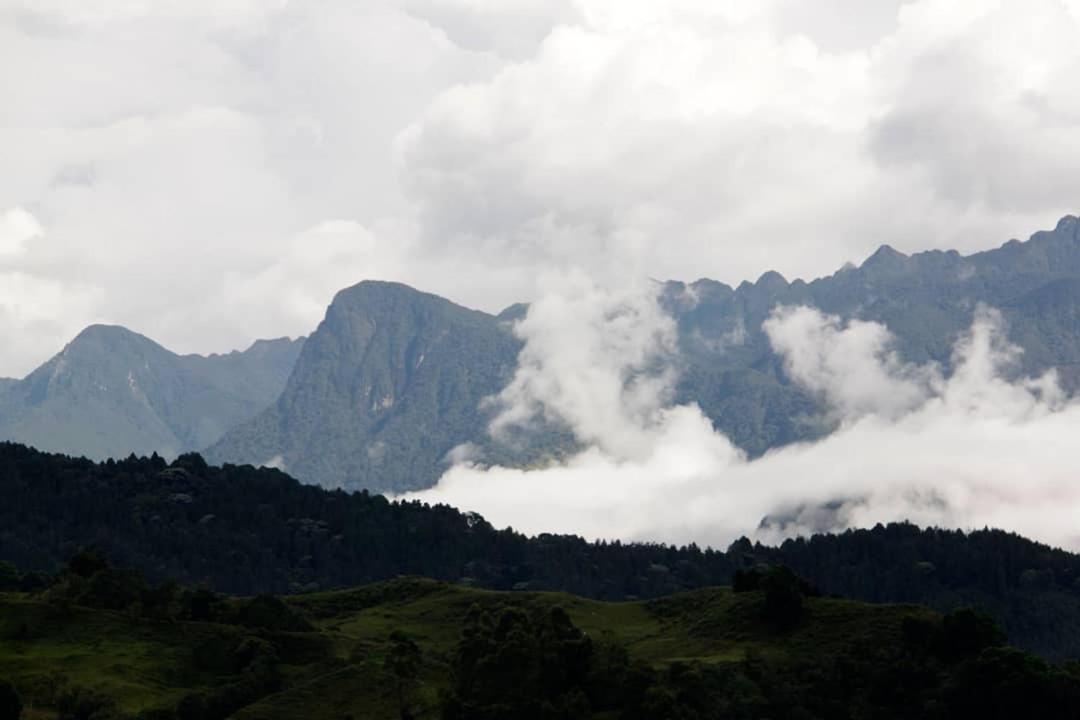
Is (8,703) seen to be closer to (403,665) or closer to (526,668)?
(403,665)

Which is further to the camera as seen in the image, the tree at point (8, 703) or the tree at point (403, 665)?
the tree at point (403, 665)

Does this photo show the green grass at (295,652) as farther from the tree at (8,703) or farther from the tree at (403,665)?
the tree at (8,703)

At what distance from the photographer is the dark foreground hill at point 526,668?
458ft

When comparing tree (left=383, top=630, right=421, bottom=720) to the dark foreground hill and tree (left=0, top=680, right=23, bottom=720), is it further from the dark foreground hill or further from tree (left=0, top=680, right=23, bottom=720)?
tree (left=0, top=680, right=23, bottom=720)

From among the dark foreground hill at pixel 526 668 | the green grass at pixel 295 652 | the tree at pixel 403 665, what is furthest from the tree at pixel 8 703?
the tree at pixel 403 665

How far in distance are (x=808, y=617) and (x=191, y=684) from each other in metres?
84.3

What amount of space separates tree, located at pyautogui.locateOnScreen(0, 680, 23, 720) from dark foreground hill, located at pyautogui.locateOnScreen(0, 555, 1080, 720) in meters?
0.23

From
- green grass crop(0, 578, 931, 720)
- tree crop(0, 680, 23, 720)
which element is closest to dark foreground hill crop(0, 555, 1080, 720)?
tree crop(0, 680, 23, 720)

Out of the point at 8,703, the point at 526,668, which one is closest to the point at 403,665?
the point at 526,668

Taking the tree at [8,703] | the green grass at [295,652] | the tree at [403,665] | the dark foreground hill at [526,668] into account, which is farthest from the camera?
the green grass at [295,652]

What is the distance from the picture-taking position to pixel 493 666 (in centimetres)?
14238

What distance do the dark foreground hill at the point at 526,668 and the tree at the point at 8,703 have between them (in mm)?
226

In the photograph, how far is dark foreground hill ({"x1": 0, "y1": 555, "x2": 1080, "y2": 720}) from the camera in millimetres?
139500

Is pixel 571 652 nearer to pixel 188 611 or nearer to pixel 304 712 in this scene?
pixel 304 712
